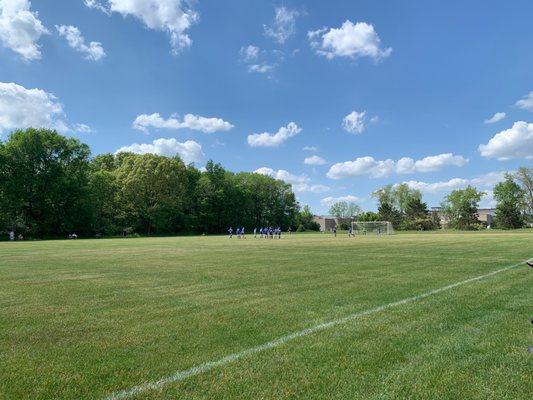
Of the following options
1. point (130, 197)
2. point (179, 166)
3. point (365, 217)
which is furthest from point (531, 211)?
point (130, 197)

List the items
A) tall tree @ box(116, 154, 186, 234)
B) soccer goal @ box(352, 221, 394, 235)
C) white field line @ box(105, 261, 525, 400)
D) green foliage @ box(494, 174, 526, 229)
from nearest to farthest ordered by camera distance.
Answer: white field line @ box(105, 261, 525, 400)
soccer goal @ box(352, 221, 394, 235)
tall tree @ box(116, 154, 186, 234)
green foliage @ box(494, 174, 526, 229)

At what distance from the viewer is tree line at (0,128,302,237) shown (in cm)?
6775

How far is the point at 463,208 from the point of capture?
118 m

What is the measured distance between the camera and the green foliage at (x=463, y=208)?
115 meters

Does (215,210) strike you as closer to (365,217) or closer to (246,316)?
(365,217)

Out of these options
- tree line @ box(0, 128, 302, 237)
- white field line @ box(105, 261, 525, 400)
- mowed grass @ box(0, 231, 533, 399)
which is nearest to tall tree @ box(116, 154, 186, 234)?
tree line @ box(0, 128, 302, 237)

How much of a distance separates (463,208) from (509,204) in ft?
48.5

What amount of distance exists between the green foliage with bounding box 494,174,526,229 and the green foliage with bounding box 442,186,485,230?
7127 mm

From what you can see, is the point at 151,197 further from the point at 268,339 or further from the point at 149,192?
the point at 268,339

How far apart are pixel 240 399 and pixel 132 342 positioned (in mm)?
2453

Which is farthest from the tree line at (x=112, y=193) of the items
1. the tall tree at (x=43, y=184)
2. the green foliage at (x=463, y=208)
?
the green foliage at (x=463, y=208)

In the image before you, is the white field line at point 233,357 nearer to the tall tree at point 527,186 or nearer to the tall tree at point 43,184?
the tall tree at point 43,184

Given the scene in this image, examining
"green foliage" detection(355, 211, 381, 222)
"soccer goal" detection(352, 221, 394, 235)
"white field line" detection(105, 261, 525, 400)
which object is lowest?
"white field line" detection(105, 261, 525, 400)

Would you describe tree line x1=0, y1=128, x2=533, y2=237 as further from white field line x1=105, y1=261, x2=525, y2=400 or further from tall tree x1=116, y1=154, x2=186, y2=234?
white field line x1=105, y1=261, x2=525, y2=400
